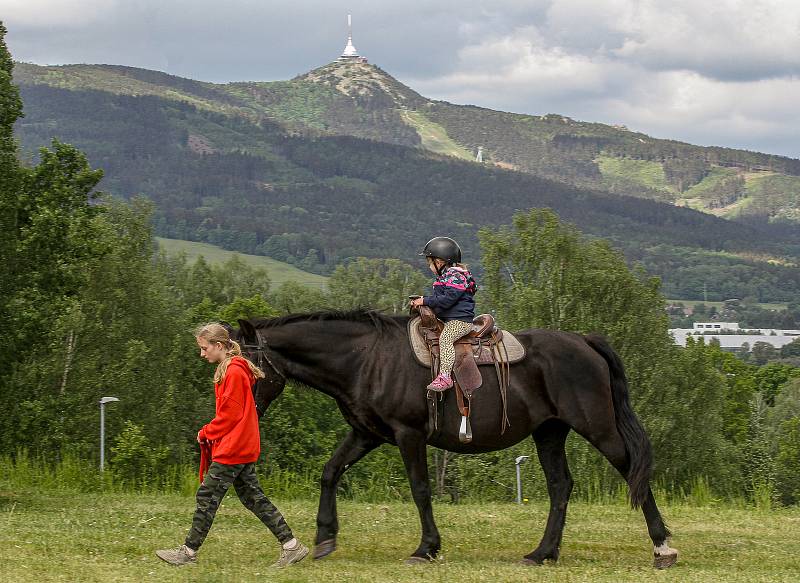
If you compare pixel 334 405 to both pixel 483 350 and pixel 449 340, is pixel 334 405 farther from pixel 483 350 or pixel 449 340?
pixel 449 340

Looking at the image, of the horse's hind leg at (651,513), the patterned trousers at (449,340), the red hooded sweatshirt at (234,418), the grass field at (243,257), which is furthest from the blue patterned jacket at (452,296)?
the grass field at (243,257)

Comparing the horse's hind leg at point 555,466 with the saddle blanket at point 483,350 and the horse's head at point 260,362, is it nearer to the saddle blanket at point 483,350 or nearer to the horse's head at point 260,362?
the saddle blanket at point 483,350

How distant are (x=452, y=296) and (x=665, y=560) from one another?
3170 millimetres

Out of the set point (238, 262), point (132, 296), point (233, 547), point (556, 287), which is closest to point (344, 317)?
point (233, 547)

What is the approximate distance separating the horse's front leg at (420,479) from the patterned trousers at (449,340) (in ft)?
2.26

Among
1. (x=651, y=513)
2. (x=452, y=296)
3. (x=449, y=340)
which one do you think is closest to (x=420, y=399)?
(x=449, y=340)

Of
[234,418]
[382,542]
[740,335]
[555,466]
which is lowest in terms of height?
[740,335]

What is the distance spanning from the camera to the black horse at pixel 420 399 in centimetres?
1007

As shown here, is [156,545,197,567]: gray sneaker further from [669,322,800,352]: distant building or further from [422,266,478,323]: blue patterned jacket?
[669,322,800,352]: distant building

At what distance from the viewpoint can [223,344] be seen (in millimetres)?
9367

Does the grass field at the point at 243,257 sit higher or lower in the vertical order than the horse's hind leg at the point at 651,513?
lower

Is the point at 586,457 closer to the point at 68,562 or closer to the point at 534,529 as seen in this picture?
the point at 534,529

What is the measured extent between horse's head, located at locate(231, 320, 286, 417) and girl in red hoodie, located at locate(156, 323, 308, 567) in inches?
18.5

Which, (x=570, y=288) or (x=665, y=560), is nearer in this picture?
(x=665, y=560)
